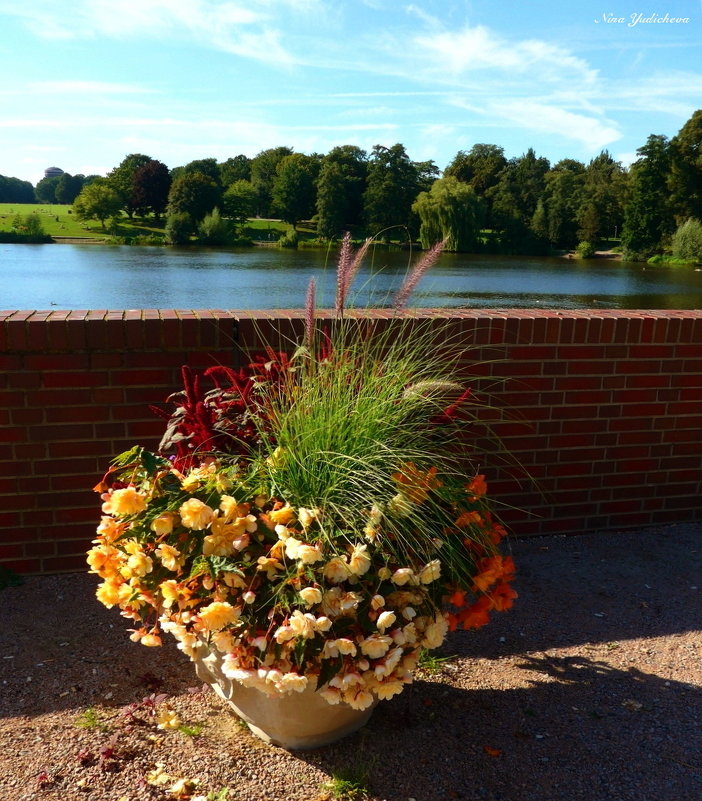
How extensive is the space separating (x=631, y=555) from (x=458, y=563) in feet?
6.44

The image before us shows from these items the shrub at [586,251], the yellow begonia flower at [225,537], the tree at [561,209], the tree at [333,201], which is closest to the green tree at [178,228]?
the tree at [333,201]

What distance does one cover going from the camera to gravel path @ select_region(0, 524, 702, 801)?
2184 mm

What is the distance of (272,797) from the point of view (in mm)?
2113

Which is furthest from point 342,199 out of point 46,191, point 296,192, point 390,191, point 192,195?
point 46,191

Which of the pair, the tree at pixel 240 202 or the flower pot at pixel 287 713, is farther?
the tree at pixel 240 202

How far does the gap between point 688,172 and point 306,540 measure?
249 ft

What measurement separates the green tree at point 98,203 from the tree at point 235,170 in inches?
499

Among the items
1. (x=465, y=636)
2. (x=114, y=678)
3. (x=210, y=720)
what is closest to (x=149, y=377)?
(x=114, y=678)

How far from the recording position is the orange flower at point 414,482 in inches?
89.7

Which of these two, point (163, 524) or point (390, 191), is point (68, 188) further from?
point (163, 524)

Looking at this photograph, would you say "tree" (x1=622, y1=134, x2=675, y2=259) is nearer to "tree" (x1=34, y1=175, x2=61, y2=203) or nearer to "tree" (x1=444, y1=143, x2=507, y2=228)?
"tree" (x1=444, y1=143, x2=507, y2=228)

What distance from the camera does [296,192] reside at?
65812 mm

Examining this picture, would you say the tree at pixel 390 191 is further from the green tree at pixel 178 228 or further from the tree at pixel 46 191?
the tree at pixel 46 191

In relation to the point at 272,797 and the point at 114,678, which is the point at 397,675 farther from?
the point at 114,678
